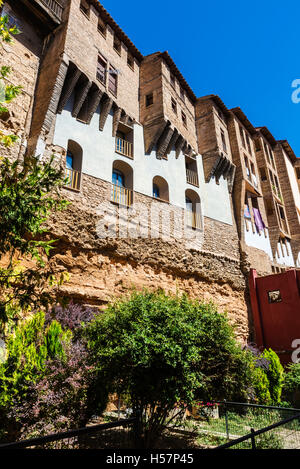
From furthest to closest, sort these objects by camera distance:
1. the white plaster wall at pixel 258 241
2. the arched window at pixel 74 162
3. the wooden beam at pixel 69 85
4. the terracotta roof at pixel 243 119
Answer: the terracotta roof at pixel 243 119
the white plaster wall at pixel 258 241
the wooden beam at pixel 69 85
the arched window at pixel 74 162

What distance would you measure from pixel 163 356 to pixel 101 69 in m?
15.1

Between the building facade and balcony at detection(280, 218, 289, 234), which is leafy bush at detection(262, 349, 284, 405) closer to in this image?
the building facade

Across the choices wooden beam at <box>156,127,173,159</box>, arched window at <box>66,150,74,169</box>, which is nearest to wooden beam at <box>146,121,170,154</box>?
wooden beam at <box>156,127,173,159</box>

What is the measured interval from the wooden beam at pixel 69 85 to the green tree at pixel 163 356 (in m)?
9.53

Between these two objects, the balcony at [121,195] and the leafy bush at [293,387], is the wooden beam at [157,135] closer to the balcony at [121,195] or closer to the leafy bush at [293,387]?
the balcony at [121,195]

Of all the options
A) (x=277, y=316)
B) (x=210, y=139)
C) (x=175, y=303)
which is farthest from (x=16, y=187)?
(x=210, y=139)

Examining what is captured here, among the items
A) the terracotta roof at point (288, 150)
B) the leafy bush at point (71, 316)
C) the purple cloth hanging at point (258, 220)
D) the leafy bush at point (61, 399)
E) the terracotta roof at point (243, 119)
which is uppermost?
the terracotta roof at point (288, 150)

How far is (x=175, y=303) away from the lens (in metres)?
7.99

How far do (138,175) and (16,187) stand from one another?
10.4 m

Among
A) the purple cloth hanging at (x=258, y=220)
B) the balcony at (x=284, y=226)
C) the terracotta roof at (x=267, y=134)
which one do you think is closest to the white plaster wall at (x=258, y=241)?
the purple cloth hanging at (x=258, y=220)

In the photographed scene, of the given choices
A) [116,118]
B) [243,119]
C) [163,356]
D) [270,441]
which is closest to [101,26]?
[116,118]

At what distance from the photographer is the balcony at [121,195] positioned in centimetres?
1382

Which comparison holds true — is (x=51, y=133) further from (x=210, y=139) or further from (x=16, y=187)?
(x=210, y=139)

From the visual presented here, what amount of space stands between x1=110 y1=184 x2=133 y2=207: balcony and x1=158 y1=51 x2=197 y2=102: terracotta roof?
1020cm
